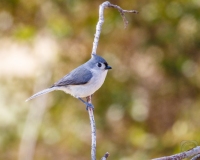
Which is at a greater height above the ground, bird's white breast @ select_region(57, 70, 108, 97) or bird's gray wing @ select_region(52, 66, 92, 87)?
bird's gray wing @ select_region(52, 66, 92, 87)

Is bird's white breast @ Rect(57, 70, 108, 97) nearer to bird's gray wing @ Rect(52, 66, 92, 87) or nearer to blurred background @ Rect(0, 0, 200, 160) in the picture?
bird's gray wing @ Rect(52, 66, 92, 87)

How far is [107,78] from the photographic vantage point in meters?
5.89

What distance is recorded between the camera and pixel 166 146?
5543 millimetres

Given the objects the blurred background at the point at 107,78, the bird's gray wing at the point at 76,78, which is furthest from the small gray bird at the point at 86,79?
the blurred background at the point at 107,78

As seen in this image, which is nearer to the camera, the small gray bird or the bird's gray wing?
the small gray bird

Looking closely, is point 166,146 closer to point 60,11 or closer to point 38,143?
point 38,143

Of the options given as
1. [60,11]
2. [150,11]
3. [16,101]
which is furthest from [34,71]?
[150,11]

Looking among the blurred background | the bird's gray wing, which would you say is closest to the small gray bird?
the bird's gray wing

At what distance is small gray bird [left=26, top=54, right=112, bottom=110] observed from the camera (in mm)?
3137

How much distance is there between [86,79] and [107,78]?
8.72 ft

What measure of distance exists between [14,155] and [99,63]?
336cm

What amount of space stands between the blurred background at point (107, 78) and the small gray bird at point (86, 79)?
245cm

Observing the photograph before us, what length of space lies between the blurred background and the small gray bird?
2.45 metres

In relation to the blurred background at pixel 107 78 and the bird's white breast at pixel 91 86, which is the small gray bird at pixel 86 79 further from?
the blurred background at pixel 107 78
